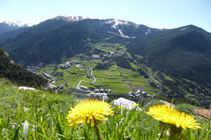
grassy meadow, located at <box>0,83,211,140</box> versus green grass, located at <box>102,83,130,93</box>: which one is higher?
grassy meadow, located at <box>0,83,211,140</box>

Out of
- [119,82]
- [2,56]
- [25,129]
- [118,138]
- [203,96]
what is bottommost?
[203,96]

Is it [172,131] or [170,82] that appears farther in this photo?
[170,82]

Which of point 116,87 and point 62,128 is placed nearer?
point 62,128

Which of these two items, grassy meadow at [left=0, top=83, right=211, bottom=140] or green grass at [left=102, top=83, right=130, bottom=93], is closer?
grassy meadow at [left=0, top=83, right=211, bottom=140]

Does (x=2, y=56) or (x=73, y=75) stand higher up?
(x=2, y=56)

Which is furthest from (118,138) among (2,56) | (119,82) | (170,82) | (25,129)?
(170,82)

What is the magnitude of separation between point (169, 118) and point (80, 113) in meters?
0.79

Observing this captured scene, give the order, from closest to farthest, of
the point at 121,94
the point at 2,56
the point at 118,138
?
1. the point at 118,138
2. the point at 2,56
3. the point at 121,94

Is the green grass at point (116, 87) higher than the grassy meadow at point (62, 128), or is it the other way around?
the grassy meadow at point (62, 128)

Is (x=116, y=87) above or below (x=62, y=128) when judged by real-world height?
below

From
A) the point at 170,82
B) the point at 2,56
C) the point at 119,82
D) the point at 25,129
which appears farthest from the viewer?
the point at 170,82

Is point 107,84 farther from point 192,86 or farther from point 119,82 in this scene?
point 192,86

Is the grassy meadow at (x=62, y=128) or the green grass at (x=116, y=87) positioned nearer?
the grassy meadow at (x=62, y=128)

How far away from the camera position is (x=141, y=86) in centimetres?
16100
